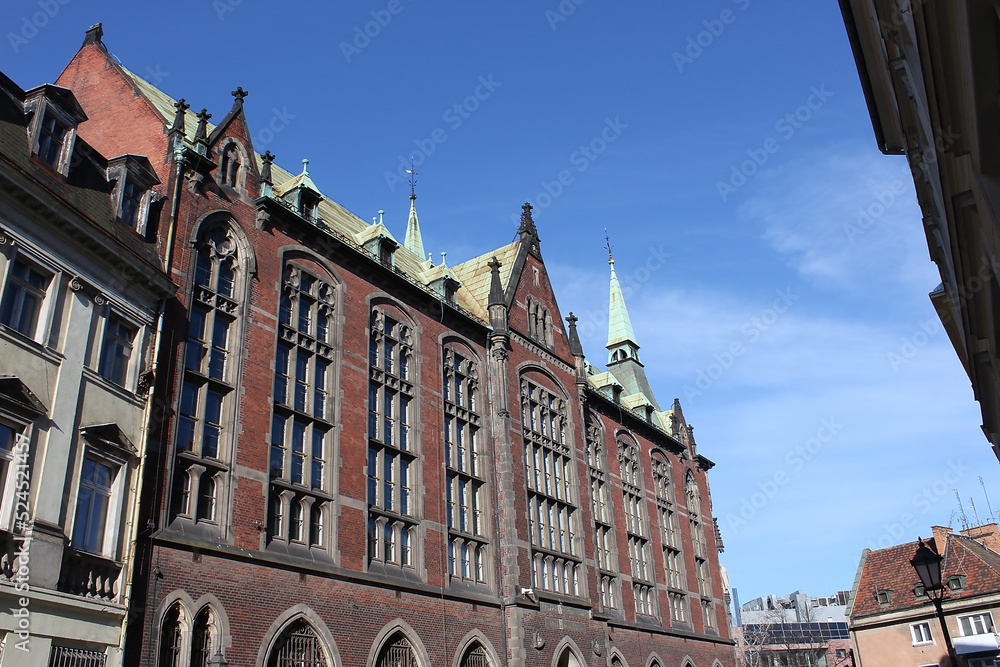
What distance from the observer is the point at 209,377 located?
21297 millimetres

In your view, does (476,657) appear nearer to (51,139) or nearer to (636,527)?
(636,527)

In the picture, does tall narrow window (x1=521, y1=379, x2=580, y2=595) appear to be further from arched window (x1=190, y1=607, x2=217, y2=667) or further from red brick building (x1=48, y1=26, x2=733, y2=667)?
arched window (x1=190, y1=607, x2=217, y2=667)

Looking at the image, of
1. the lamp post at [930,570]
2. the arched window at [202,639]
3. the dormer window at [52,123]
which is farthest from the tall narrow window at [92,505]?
the lamp post at [930,570]

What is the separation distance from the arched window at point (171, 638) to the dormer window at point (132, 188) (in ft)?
29.8

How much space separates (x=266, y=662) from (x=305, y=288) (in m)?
11.1

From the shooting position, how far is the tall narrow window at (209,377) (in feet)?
65.7

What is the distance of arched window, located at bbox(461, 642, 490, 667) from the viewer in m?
26.5

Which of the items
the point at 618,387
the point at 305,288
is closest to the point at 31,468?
the point at 305,288

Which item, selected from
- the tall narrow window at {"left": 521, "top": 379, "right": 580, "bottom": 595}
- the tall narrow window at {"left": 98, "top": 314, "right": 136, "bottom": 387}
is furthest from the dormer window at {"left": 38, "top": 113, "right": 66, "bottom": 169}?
the tall narrow window at {"left": 521, "top": 379, "right": 580, "bottom": 595}

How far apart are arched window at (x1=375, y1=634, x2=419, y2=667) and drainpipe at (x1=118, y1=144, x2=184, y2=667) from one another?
324 inches

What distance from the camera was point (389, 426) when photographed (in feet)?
88.9

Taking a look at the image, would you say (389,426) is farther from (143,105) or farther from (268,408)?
(143,105)

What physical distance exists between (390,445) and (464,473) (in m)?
4.12

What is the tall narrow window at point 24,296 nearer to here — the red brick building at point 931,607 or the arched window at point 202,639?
the arched window at point 202,639
